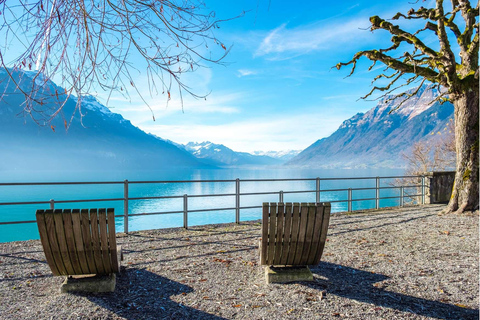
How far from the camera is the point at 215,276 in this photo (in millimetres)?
3859

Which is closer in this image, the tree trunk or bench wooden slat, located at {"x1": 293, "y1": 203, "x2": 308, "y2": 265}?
bench wooden slat, located at {"x1": 293, "y1": 203, "x2": 308, "y2": 265}

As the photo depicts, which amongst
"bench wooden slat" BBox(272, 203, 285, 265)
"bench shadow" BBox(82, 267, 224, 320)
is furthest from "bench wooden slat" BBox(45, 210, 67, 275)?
"bench wooden slat" BBox(272, 203, 285, 265)

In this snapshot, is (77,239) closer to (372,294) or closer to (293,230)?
(293,230)

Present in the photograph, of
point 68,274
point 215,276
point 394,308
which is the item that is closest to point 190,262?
point 215,276

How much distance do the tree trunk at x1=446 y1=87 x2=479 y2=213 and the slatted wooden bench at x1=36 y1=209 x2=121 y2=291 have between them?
347 inches

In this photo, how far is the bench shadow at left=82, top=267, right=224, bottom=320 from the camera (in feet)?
9.34

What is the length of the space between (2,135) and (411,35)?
225m

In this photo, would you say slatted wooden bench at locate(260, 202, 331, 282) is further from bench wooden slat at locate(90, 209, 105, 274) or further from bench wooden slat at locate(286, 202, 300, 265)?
bench wooden slat at locate(90, 209, 105, 274)

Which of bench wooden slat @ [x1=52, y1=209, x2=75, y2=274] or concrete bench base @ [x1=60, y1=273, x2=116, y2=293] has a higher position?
bench wooden slat @ [x1=52, y1=209, x2=75, y2=274]

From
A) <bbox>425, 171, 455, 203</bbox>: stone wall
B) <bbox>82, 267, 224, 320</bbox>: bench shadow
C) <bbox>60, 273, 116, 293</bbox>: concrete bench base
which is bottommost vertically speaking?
<bbox>82, 267, 224, 320</bbox>: bench shadow

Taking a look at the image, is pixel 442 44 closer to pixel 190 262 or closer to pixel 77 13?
pixel 190 262

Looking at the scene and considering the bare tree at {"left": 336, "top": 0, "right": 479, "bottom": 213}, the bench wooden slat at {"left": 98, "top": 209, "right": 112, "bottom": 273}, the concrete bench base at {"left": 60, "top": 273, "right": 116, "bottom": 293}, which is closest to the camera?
the bench wooden slat at {"left": 98, "top": 209, "right": 112, "bottom": 273}

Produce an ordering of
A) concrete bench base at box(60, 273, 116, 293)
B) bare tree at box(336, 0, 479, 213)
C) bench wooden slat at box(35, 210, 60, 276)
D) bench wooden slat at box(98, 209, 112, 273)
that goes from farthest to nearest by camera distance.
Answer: bare tree at box(336, 0, 479, 213)
concrete bench base at box(60, 273, 116, 293)
bench wooden slat at box(98, 209, 112, 273)
bench wooden slat at box(35, 210, 60, 276)

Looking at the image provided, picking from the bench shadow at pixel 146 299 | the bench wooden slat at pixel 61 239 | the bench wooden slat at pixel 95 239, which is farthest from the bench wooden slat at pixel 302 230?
the bench wooden slat at pixel 61 239
